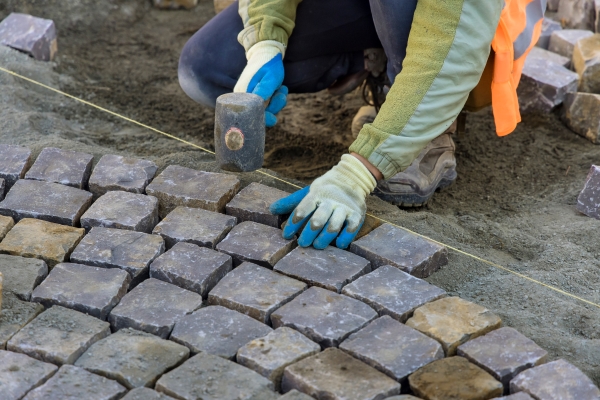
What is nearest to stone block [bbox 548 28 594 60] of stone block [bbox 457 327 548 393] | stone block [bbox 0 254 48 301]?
stone block [bbox 457 327 548 393]

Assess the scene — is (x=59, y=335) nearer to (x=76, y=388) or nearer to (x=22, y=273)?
(x=76, y=388)

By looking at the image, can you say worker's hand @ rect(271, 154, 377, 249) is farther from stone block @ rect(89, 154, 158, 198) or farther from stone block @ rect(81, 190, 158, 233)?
stone block @ rect(89, 154, 158, 198)

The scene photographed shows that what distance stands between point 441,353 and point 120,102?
287cm

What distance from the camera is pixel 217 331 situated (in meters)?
2.40

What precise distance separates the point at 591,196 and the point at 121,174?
2.18 m

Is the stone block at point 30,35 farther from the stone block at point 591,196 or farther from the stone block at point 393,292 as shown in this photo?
the stone block at point 591,196

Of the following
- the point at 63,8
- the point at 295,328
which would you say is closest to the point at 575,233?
the point at 295,328

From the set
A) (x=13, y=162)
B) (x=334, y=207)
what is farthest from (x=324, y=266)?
(x=13, y=162)

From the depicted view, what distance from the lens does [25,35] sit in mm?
4660

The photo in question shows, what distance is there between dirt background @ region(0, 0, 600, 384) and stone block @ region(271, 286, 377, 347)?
19.3 inches

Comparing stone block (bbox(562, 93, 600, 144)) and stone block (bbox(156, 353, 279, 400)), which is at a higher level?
stone block (bbox(562, 93, 600, 144))

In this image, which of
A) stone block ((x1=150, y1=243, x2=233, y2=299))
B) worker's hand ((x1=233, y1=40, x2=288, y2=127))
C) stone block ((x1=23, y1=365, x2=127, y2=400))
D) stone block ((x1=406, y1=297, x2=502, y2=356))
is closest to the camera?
stone block ((x1=23, y1=365, x2=127, y2=400))

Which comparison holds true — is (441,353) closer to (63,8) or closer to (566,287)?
(566,287)

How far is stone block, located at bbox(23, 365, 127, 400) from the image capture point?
2.10 m
